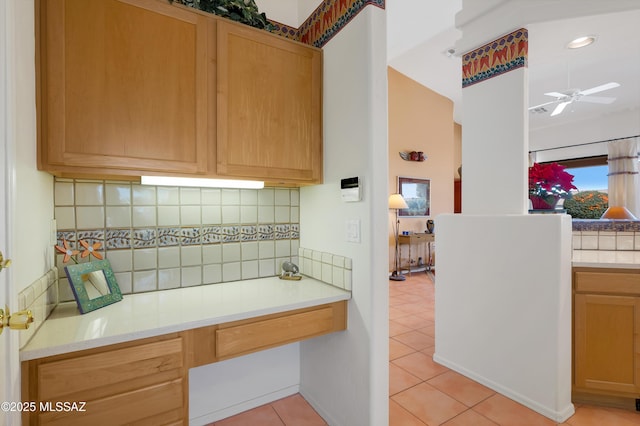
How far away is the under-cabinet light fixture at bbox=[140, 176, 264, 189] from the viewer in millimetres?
1517

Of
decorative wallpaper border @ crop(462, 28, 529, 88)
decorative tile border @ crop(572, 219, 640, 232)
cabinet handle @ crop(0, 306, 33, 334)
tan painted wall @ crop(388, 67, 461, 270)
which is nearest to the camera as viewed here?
cabinet handle @ crop(0, 306, 33, 334)

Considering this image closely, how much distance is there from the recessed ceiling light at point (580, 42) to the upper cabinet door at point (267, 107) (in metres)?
2.37

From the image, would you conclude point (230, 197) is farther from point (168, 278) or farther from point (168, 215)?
point (168, 278)

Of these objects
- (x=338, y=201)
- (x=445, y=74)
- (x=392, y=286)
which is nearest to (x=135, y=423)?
(x=338, y=201)

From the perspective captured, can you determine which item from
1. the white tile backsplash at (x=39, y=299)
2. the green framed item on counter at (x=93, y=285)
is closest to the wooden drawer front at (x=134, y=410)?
the white tile backsplash at (x=39, y=299)

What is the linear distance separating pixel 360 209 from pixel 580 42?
2.76m

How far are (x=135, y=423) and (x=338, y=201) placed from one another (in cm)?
132

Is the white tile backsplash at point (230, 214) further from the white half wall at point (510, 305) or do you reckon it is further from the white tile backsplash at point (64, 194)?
the white half wall at point (510, 305)

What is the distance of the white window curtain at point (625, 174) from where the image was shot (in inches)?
217

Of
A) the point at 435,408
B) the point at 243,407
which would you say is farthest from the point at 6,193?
the point at 435,408

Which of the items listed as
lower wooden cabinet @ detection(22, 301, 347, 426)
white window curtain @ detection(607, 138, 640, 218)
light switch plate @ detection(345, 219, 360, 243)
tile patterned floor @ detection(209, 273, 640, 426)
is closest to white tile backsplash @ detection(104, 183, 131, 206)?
lower wooden cabinet @ detection(22, 301, 347, 426)

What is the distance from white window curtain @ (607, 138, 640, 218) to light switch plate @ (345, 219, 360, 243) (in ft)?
21.8

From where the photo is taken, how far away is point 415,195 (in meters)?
6.42

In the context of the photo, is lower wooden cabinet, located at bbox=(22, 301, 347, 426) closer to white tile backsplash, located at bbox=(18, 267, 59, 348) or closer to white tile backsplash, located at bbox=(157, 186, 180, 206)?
white tile backsplash, located at bbox=(18, 267, 59, 348)
